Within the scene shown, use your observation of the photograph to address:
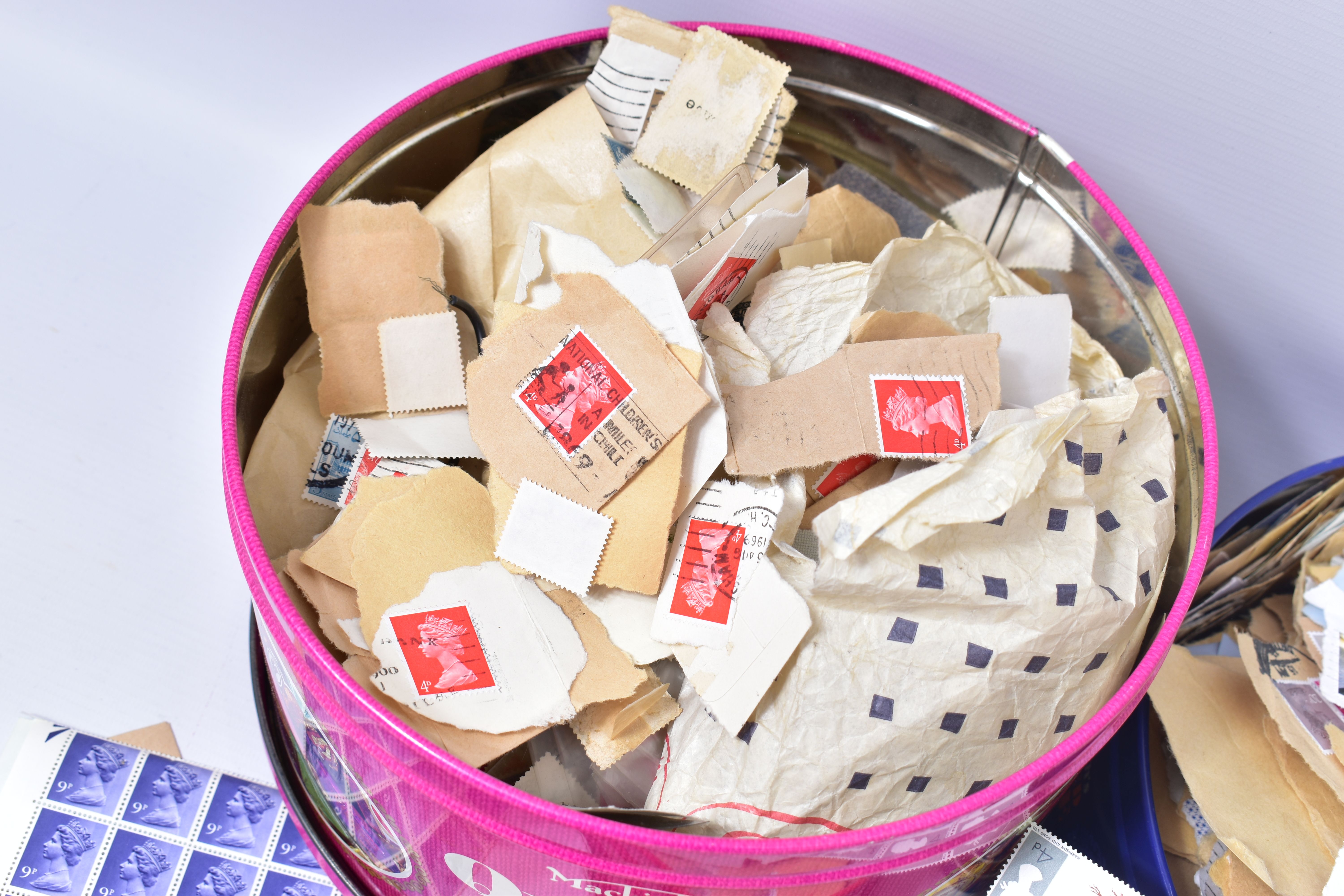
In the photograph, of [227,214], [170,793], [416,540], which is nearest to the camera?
[416,540]

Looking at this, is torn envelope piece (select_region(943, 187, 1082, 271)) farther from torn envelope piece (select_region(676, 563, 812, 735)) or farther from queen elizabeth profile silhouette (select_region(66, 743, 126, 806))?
queen elizabeth profile silhouette (select_region(66, 743, 126, 806))

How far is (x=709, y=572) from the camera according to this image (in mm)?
730

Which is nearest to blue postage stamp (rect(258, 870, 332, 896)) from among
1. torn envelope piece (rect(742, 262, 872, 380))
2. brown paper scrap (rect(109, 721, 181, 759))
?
brown paper scrap (rect(109, 721, 181, 759))

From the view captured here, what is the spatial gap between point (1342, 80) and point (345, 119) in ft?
3.38

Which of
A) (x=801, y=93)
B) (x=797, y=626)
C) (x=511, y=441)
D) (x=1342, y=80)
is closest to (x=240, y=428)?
(x=511, y=441)

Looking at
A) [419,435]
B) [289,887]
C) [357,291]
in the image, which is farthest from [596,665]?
[289,887]

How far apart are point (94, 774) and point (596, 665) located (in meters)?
0.58

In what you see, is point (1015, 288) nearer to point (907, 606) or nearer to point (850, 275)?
point (850, 275)

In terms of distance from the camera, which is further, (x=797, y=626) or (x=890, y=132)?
(x=890, y=132)

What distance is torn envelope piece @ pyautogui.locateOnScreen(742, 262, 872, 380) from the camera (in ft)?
2.70

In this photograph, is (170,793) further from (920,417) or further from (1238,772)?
(1238,772)

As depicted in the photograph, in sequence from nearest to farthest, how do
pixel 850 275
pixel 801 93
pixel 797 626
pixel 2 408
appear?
1. pixel 797 626
2. pixel 850 275
3. pixel 801 93
4. pixel 2 408

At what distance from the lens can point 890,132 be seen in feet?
3.13

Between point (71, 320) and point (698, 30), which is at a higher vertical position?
point (698, 30)
